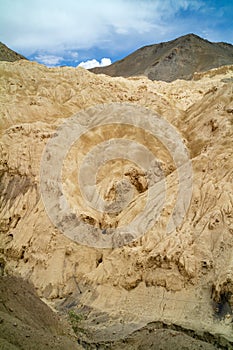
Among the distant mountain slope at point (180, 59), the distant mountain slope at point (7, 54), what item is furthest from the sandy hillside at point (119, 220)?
the distant mountain slope at point (180, 59)

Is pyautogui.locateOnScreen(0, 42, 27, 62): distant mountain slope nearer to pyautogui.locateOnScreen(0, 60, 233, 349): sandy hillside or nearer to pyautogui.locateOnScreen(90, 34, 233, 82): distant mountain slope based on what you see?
pyautogui.locateOnScreen(90, 34, 233, 82): distant mountain slope

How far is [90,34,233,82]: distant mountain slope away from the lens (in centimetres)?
5717

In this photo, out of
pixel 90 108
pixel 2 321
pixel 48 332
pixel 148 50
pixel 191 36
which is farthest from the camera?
pixel 148 50

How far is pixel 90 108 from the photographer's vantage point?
21.5m

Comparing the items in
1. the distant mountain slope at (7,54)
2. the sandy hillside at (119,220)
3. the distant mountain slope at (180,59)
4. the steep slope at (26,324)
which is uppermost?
the distant mountain slope at (180,59)

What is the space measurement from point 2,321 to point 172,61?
56.2m

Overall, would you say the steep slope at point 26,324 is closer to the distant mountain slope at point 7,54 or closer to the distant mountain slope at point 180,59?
the distant mountain slope at point 7,54

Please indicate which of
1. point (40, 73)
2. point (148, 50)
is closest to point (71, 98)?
point (40, 73)

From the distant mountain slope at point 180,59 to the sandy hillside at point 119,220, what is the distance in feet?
111

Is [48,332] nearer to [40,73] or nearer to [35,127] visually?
[35,127]

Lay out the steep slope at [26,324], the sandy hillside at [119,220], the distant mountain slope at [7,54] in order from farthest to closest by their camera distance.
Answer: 1. the distant mountain slope at [7,54]
2. the sandy hillside at [119,220]
3. the steep slope at [26,324]

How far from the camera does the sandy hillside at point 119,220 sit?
11.9m

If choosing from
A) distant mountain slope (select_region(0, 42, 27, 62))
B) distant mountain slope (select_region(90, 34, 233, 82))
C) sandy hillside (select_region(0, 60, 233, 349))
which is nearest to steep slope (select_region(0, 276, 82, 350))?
sandy hillside (select_region(0, 60, 233, 349))

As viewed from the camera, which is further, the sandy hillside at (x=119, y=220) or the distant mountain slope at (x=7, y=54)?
the distant mountain slope at (x=7, y=54)
